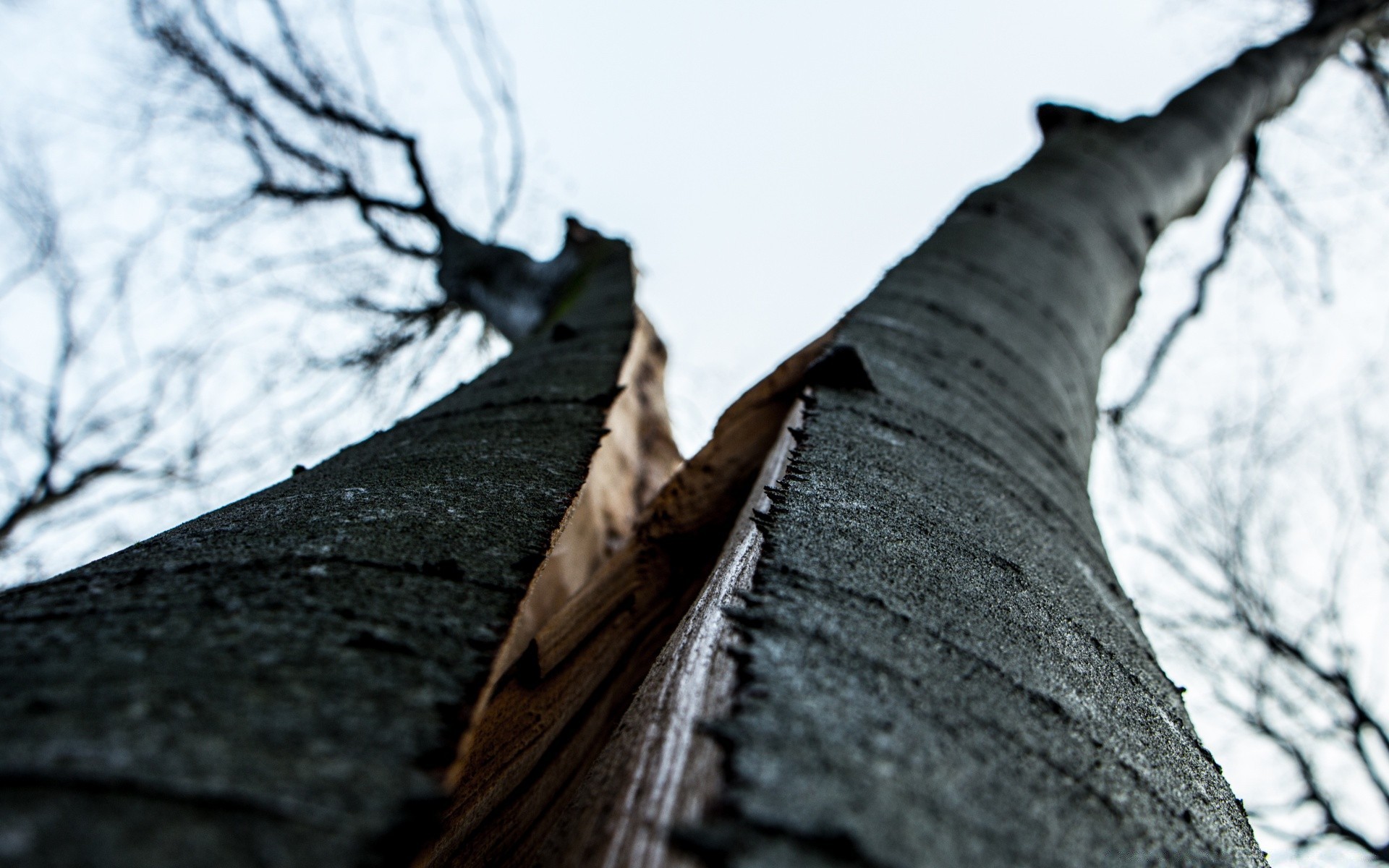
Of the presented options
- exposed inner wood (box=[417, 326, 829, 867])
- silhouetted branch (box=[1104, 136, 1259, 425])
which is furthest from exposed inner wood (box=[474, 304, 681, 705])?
silhouetted branch (box=[1104, 136, 1259, 425])

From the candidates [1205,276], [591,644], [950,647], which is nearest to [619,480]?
[591,644]

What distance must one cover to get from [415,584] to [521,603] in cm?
7

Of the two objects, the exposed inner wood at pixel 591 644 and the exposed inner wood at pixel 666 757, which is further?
the exposed inner wood at pixel 591 644

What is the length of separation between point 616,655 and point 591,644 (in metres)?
0.03

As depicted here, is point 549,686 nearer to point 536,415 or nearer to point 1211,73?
point 536,415

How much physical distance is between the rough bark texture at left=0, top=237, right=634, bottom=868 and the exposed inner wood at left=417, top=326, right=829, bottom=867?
0.06 m

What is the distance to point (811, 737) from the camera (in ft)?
1.16

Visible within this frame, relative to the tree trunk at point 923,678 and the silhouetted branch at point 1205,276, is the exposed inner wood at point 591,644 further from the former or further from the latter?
the silhouetted branch at point 1205,276

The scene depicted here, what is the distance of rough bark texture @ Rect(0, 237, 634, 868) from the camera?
0.27m

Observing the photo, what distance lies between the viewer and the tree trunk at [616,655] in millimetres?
299

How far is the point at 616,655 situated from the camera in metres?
0.85

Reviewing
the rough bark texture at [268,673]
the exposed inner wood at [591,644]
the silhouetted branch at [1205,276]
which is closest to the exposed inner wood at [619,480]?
the exposed inner wood at [591,644]

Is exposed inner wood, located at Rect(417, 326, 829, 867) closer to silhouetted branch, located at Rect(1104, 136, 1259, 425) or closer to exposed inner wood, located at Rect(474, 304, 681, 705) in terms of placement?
exposed inner wood, located at Rect(474, 304, 681, 705)

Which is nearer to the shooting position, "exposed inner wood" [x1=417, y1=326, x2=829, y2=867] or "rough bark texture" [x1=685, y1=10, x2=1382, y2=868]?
"rough bark texture" [x1=685, y1=10, x2=1382, y2=868]
